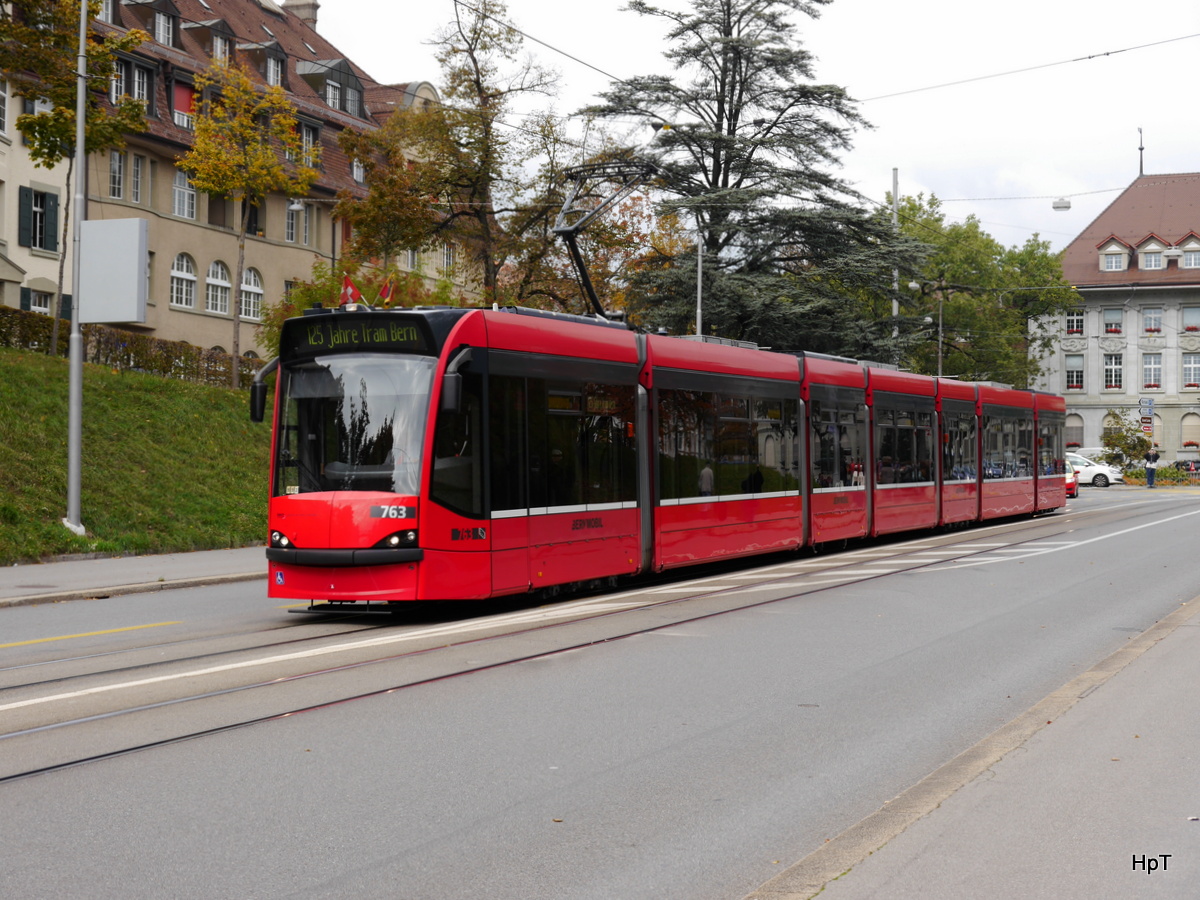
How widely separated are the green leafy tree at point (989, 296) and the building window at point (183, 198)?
120 feet

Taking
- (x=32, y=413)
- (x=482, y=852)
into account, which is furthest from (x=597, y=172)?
(x=482, y=852)

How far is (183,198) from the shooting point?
48688mm

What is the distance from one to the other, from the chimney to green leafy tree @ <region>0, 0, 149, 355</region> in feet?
138

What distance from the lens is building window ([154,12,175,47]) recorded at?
48.8 m

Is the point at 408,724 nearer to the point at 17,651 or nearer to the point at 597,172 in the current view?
the point at 17,651

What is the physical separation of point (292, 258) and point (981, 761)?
2008 inches

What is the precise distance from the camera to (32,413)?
78.4 ft

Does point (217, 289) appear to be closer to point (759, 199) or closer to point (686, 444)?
point (759, 199)

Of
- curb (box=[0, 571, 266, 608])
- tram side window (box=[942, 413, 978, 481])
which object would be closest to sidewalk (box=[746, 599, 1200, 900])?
curb (box=[0, 571, 266, 608])

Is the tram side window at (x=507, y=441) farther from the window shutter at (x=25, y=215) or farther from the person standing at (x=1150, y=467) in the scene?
the person standing at (x=1150, y=467)

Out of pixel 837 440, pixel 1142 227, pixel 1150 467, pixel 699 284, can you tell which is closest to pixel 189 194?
pixel 699 284

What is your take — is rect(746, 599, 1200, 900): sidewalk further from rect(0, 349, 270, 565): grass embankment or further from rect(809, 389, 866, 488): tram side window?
rect(0, 349, 270, 565): grass embankment

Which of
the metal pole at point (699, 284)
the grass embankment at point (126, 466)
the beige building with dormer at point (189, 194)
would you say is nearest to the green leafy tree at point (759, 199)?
the metal pole at point (699, 284)

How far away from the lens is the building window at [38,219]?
41.3 m
